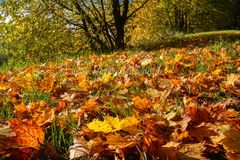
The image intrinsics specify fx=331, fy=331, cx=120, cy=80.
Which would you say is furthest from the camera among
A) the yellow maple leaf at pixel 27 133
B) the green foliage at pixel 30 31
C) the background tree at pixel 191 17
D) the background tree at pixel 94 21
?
the background tree at pixel 191 17

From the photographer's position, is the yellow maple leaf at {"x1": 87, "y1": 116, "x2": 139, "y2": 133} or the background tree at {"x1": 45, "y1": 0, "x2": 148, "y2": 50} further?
the background tree at {"x1": 45, "y1": 0, "x2": 148, "y2": 50}

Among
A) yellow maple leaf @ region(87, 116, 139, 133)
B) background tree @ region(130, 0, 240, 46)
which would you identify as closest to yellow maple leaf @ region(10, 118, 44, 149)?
yellow maple leaf @ region(87, 116, 139, 133)

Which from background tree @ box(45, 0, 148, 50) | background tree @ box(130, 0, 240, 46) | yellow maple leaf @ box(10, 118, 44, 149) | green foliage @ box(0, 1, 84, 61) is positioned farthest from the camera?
background tree @ box(130, 0, 240, 46)

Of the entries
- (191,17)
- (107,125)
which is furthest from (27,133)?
(191,17)

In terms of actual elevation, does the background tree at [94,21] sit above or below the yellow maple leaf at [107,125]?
above

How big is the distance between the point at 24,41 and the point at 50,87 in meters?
9.04

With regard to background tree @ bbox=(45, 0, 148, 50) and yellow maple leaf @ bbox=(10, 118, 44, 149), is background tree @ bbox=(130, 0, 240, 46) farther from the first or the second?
yellow maple leaf @ bbox=(10, 118, 44, 149)

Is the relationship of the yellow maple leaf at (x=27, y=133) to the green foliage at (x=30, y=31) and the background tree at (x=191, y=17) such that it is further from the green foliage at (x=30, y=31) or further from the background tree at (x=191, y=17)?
the background tree at (x=191, y=17)

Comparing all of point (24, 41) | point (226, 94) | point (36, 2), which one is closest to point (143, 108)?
point (226, 94)

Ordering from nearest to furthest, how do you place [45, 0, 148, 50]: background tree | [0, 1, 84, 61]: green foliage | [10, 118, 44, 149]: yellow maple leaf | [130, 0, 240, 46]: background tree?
[10, 118, 44, 149]: yellow maple leaf < [0, 1, 84, 61]: green foliage < [45, 0, 148, 50]: background tree < [130, 0, 240, 46]: background tree

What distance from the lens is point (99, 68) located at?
15.0ft

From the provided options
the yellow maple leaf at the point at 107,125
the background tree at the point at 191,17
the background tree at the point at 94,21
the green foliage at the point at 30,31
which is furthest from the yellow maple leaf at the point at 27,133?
the background tree at the point at 191,17

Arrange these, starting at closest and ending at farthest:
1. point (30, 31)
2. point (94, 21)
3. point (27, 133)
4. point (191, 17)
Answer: point (27, 133) < point (30, 31) < point (94, 21) < point (191, 17)

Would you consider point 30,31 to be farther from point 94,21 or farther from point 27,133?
point 27,133
